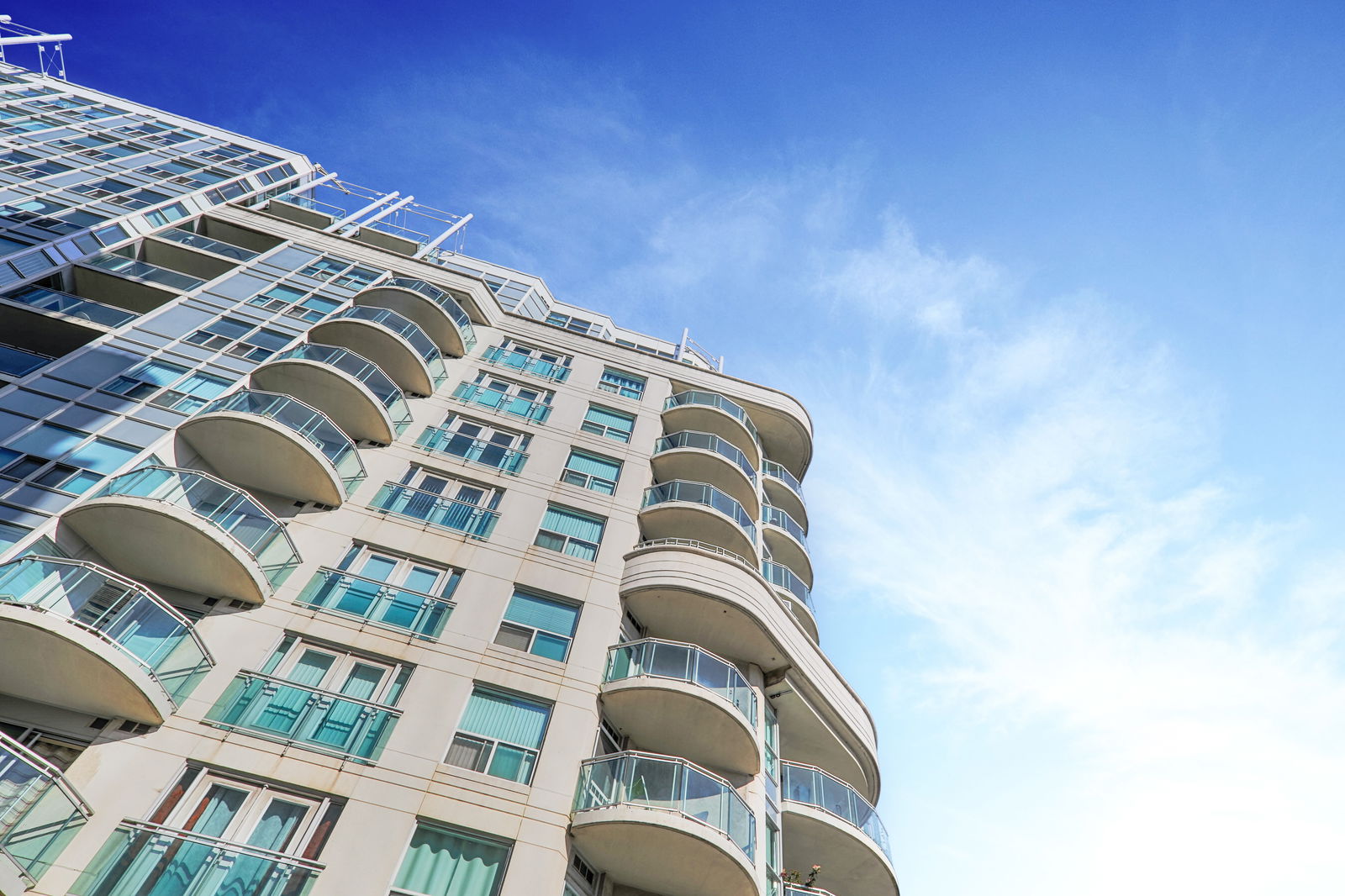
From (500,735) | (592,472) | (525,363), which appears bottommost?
(500,735)

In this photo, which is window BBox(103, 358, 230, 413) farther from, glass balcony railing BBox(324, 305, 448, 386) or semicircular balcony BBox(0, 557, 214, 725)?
semicircular balcony BBox(0, 557, 214, 725)

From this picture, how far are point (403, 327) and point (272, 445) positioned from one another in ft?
21.5

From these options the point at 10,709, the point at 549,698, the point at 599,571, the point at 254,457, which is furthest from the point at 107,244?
the point at 549,698

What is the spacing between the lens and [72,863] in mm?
10156

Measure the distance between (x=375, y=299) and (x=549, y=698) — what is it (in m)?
15.0

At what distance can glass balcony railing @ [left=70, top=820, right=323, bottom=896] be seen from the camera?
33.3ft

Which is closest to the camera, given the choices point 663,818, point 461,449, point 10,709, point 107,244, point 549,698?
point 10,709

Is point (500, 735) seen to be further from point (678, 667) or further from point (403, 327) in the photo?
point (403, 327)

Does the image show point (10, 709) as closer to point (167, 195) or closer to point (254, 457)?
point (254, 457)

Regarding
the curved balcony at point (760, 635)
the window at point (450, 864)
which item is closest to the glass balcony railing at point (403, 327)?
the curved balcony at point (760, 635)

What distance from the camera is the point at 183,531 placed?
13.9 metres

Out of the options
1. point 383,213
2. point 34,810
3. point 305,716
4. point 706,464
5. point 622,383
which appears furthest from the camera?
point 383,213

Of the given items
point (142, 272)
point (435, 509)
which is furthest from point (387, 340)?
point (142, 272)

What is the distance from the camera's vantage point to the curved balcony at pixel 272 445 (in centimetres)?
1641
